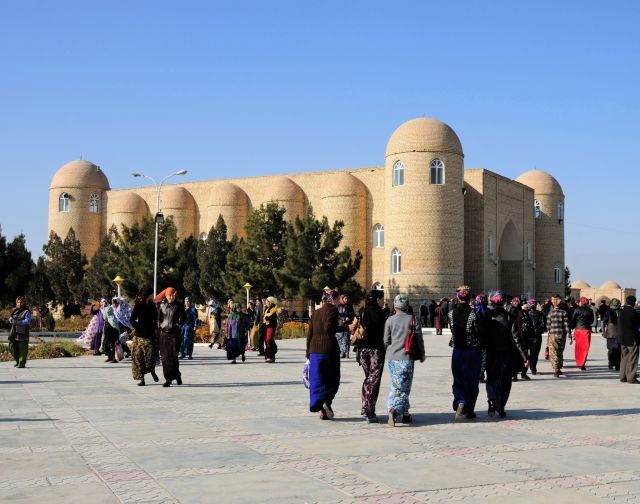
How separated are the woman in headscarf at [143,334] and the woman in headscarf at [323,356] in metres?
4.47

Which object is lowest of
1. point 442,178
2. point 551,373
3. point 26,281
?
point 551,373

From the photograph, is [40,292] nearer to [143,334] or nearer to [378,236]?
[378,236]

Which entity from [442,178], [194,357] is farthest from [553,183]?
[194,357]

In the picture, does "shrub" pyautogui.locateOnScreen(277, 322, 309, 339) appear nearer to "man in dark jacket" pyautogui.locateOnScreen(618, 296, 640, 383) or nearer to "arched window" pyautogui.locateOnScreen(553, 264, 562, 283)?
"man in dark jacket" pyautogui.locateOnScreen(618, 296, 640, 383)

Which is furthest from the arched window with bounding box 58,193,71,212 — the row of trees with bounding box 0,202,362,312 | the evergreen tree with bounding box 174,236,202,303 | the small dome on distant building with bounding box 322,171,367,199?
the small dome on distant building with bounding box 322,171,367,199

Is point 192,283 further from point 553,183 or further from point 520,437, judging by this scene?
point 520,437

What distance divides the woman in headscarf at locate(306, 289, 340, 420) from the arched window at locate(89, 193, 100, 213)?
59.4 metres

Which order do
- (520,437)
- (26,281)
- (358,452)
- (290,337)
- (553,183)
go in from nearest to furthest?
(358,452), (520,437), (290,337), (26,281), (553,183)

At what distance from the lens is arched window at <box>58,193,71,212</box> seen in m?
66.3

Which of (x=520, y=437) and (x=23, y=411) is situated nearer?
(x=520, y=437)

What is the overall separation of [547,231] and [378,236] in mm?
15822

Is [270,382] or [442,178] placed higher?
[442,178]

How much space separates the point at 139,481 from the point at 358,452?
87.1 inches

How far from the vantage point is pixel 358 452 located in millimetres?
7789
